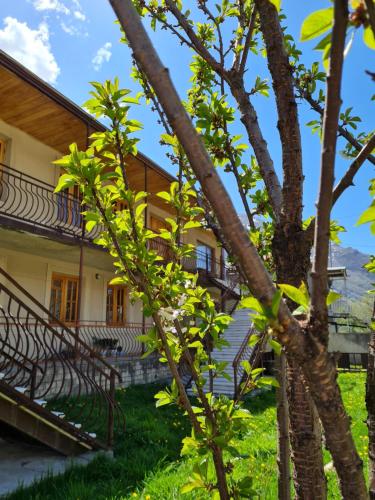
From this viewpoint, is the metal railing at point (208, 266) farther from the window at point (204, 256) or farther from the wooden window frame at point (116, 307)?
the wooden window frame at point (116, 307)

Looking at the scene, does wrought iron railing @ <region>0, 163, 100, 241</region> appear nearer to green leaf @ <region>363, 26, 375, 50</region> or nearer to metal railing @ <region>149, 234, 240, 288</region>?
metal railing @ <region>149, 234, 240, 288</region>

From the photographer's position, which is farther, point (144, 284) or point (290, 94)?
point (144, 284)

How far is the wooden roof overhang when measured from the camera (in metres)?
7.65

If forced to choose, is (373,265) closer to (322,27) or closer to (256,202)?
(256,202)

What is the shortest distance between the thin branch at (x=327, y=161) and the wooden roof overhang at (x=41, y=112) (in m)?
8.20

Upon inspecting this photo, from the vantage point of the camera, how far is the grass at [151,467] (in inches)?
144

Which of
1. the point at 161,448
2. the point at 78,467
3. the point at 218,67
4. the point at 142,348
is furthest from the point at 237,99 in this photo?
the point at 142,348

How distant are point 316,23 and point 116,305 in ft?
43.3

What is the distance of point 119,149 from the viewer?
1714 mm

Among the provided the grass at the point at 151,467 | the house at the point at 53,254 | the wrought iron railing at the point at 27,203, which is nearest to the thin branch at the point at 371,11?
the grass at the point at 151,467

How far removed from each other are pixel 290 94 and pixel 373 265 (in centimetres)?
93

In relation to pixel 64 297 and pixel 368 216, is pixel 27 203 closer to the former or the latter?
pixel 64 297

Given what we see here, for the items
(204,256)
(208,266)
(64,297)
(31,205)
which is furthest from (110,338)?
(208,266)

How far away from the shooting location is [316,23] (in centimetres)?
63
